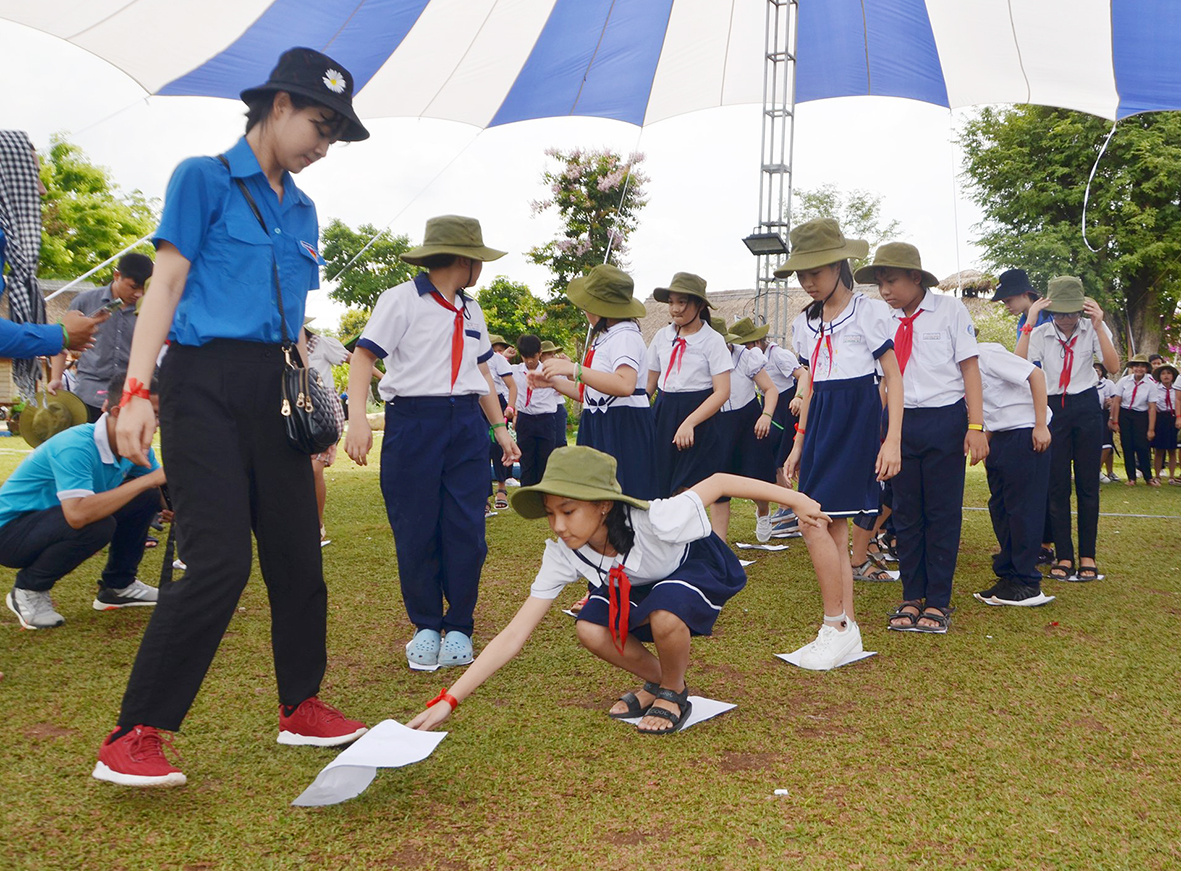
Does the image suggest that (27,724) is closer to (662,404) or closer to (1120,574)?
(662,404)

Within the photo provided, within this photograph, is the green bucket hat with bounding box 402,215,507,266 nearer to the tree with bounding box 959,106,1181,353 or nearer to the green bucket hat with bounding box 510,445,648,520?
the green bucket hat with bounding box 510,445,648,520

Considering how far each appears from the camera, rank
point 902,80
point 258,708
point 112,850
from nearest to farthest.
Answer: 1. point 112,850
2. point 258,708
3. point 902,80

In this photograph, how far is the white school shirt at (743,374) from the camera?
6246mm

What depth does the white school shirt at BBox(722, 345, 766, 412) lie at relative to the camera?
20.5 ft

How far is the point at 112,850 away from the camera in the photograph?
2.09 metres

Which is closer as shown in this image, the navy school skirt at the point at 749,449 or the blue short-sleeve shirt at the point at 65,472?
the blue short-sleeve shirt at the point at 65,472

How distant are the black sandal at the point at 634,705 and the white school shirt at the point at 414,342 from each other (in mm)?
1389

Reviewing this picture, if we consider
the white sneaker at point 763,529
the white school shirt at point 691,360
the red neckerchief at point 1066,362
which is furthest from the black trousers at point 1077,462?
the white school shirt at point 691,360

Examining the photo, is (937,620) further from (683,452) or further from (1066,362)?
(1066,362)

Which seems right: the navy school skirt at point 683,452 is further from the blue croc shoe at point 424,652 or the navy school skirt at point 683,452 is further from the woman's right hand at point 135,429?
the woman's right hand at point 135,429

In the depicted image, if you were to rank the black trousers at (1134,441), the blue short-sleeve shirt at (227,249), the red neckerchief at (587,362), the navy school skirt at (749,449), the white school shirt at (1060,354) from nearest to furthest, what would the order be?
the blue short-sleeve shirt at (227,249) < the red neckerchief at (587,362) < the white school shirt at (1060,354) < the navy school skirt at (749,449) < the black trousers at (1134,441)

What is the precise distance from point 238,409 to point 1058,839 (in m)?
2.37

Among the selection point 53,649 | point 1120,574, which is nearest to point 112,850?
point 53,649

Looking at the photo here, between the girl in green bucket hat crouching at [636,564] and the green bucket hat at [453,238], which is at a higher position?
the green bucket hat at [453,238]
